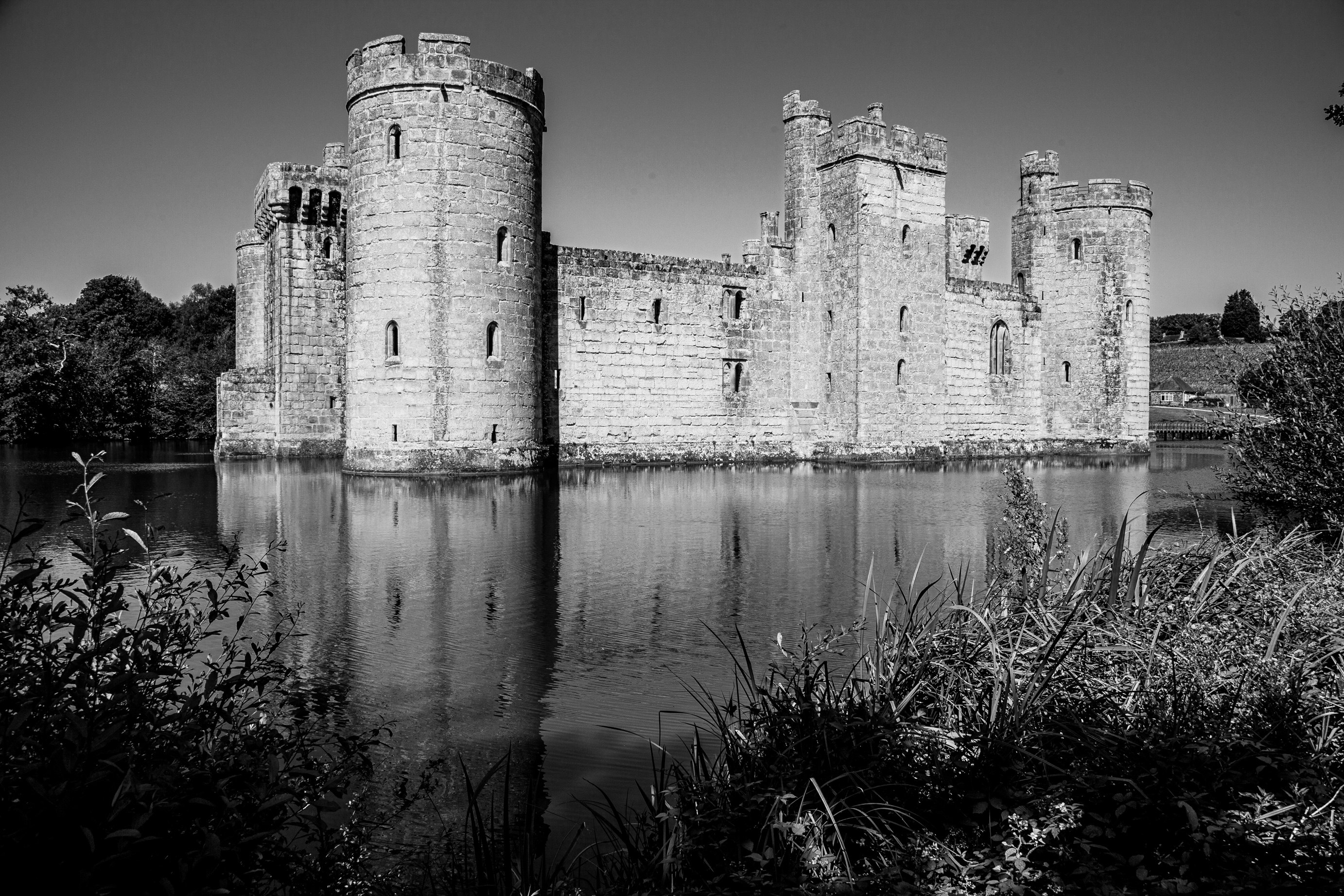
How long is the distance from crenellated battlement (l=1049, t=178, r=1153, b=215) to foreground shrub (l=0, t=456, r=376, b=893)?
35.4 meters

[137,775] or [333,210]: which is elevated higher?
[333,210]

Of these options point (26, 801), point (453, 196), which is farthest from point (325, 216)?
point (26, 801)

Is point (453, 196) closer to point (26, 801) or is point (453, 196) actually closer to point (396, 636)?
point (396, 636)

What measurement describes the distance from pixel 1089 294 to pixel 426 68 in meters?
23.5

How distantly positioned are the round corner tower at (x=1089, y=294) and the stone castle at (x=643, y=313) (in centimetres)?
8

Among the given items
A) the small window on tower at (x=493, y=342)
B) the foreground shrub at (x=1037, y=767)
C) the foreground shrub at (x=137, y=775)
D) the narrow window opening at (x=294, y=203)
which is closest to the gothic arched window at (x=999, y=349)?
the small window on tower at (x=493, y=342)

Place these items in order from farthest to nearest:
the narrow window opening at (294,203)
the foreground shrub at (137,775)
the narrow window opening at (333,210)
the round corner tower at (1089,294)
Answer: the round corner tower at (1089,294) < the narrow window opening at (333,210) < the narrow window opening at (294,203) < the foreground shrub at (137,775)

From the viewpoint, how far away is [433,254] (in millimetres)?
23312

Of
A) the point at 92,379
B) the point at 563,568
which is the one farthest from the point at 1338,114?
the point at 92,379

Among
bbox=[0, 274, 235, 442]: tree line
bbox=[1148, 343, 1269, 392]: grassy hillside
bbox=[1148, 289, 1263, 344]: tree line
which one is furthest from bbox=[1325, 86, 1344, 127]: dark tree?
bbox=[1148, 289, 1263, 344]: tree line

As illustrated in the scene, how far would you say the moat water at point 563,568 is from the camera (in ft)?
21.6

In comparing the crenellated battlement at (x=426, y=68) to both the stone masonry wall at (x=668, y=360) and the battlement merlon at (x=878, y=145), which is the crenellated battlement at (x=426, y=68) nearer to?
the stone masonry wall at (x=668, y=360)

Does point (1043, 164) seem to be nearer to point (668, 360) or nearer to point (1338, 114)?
point (668, 360)

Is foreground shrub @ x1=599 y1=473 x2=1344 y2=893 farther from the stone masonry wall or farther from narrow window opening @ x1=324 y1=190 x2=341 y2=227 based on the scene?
narrow window opening @ x1=324 y1=190 x2=341 y2=227
